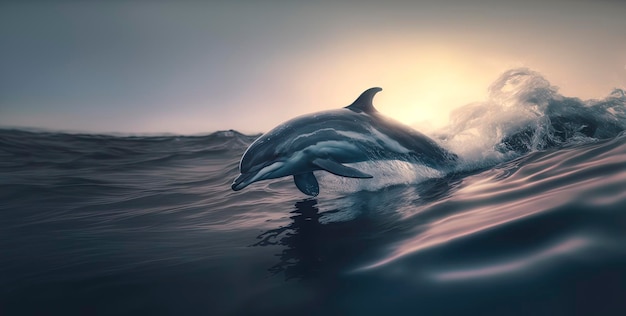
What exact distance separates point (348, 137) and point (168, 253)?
346 centimetres

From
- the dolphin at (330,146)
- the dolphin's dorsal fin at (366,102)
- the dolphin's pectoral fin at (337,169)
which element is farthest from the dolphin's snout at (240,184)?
the dolphin's dorsal fin at (366,102)

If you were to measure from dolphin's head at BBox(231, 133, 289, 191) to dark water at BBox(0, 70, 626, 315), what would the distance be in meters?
0.67

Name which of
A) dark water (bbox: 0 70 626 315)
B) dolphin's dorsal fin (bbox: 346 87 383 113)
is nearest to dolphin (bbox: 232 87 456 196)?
dolphin's dorsal fin (bbox: 346 87 383 113)

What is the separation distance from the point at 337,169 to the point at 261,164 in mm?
1317

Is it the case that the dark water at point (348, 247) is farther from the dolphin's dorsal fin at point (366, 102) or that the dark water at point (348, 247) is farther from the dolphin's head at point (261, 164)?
the dolphin's dorsal fin at point (366, 102)

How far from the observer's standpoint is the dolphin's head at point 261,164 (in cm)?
511

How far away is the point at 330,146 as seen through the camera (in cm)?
576

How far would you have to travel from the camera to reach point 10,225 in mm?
5500

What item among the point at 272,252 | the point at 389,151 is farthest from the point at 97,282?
the point at 389,151

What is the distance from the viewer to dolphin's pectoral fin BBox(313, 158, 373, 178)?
497 centimetres

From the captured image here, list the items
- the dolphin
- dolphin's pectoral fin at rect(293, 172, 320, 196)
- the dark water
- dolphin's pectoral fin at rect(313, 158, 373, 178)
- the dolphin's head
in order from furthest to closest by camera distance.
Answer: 1. dolphin's pectoral fin at rect(293, 172, 320, 196)
2. the dolphin
3. the dolphin's head
4. dolphin's pectoral fin at rect(313, 158, 373, 178)
5. the dark water

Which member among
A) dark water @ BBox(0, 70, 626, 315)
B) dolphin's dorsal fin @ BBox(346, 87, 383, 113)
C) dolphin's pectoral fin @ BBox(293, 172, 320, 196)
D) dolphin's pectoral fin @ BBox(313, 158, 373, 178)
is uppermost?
dolphin's dorsal fin @ BBox(346, 87, 383, 113)

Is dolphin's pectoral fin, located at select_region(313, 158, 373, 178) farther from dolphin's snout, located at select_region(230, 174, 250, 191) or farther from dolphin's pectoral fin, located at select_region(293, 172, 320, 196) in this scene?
dolphin's snout, located at select_region(230, 174, 250, 191)

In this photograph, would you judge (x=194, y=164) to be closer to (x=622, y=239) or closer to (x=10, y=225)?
(x=10, y=225)
